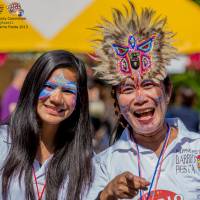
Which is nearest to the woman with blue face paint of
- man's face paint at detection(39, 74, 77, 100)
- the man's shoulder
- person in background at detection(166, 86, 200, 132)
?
man's face paint at detection(39, 74, 77, 100)

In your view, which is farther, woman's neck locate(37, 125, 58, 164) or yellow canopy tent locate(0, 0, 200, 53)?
yellow canopy tent locate(0, 0, 200, 53)

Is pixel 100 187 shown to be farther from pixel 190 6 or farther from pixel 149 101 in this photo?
pixel 190 6

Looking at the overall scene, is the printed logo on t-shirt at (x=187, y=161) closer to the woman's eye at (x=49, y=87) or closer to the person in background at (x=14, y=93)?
the woman's eye at (x=49, y=87)

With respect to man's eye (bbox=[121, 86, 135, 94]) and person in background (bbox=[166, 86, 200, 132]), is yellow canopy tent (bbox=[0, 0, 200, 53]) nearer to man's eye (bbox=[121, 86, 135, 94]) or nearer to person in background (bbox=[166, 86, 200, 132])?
man's eye (bbox=[121, 86, 135, 94])

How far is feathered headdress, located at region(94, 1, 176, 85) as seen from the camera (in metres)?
3.79

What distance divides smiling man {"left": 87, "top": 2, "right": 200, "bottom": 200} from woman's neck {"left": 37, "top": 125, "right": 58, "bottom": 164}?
37 cm

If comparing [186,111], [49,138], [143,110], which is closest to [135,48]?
[143,110]

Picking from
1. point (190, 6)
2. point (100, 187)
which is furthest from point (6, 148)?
point (190, 6)

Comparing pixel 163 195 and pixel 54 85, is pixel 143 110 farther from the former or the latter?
pixel 54 85

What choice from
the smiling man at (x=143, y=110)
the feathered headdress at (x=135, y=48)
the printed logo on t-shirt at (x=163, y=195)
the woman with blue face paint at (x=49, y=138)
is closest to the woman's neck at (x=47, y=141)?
the woman with blue face paint at (x=49, y=138)

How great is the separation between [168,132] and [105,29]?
2.42ft

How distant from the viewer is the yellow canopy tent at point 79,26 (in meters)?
4.53

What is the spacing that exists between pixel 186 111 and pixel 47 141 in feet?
11.5

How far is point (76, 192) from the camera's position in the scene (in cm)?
389
